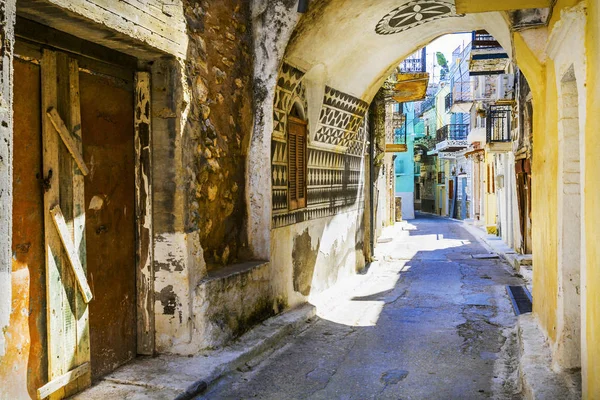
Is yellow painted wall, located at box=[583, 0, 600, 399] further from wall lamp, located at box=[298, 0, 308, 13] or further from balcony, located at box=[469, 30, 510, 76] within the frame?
balcony, located at box=[469, 30, 510, 76]

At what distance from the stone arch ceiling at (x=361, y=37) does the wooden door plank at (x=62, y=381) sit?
367 centimetres

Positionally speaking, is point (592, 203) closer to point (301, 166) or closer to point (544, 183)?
point (544, 183)

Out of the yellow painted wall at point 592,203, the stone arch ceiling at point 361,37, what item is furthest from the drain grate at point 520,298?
the yellow painted wall at point 592,203

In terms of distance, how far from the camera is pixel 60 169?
3.94 metres

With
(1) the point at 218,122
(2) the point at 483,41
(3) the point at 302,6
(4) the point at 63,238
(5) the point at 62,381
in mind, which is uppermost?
(2) the point at 483,41

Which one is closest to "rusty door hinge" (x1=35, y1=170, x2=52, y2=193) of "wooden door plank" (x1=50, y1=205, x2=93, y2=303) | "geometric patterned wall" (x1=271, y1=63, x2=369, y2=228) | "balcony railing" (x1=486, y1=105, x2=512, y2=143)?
"wooden door plank" (x1=50, y1=205, x2=93, y2=303)

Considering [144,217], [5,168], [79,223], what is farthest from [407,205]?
[5,168]

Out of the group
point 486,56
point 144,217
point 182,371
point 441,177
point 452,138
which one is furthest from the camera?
point 441,177

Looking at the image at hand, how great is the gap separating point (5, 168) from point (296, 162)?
4.66 meters

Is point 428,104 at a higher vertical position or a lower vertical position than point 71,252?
higher

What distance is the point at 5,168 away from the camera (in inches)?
107

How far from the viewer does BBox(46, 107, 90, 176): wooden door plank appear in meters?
3.84

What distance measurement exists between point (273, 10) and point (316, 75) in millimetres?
1674

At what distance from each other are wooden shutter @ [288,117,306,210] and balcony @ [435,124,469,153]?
26.5m
